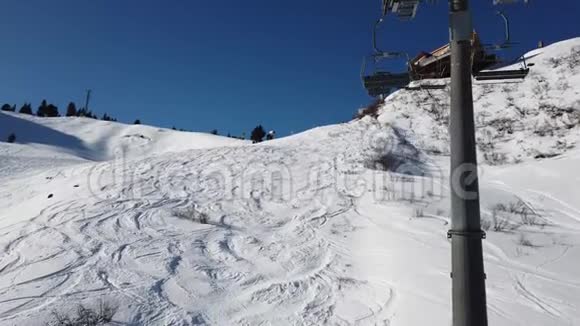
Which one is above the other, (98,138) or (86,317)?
(98,138)

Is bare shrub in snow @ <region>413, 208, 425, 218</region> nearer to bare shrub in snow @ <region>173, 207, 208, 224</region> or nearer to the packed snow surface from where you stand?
the packed snow surface

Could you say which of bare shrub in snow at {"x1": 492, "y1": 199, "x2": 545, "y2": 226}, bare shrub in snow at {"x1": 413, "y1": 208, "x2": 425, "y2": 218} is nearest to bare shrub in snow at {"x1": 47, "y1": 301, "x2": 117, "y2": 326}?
bare shrub in snow at {"x1": 413, "y1": 208, "x2": 425, "y2": 218}

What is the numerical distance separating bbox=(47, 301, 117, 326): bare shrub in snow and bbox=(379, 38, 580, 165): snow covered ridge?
1236 centimetres

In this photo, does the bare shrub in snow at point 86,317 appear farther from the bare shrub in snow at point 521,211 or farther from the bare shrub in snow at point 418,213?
the bare shrub in snow at point 521,211

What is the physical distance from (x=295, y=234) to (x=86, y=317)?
14.4ft

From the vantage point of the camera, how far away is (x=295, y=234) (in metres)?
8.22

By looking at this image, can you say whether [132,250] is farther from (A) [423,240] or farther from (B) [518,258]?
(B) [518,258]

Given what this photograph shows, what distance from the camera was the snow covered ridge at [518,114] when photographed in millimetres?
13734

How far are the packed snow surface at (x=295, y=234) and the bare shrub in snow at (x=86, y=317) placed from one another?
3.4 inches

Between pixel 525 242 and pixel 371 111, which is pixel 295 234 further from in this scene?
pixel 371 111

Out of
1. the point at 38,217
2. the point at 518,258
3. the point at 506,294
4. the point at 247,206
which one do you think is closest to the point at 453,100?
the point at 506,294

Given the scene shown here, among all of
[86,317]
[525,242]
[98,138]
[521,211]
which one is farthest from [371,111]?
[98,138]

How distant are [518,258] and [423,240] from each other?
1.49 meters

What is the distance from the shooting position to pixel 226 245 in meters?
7.54
